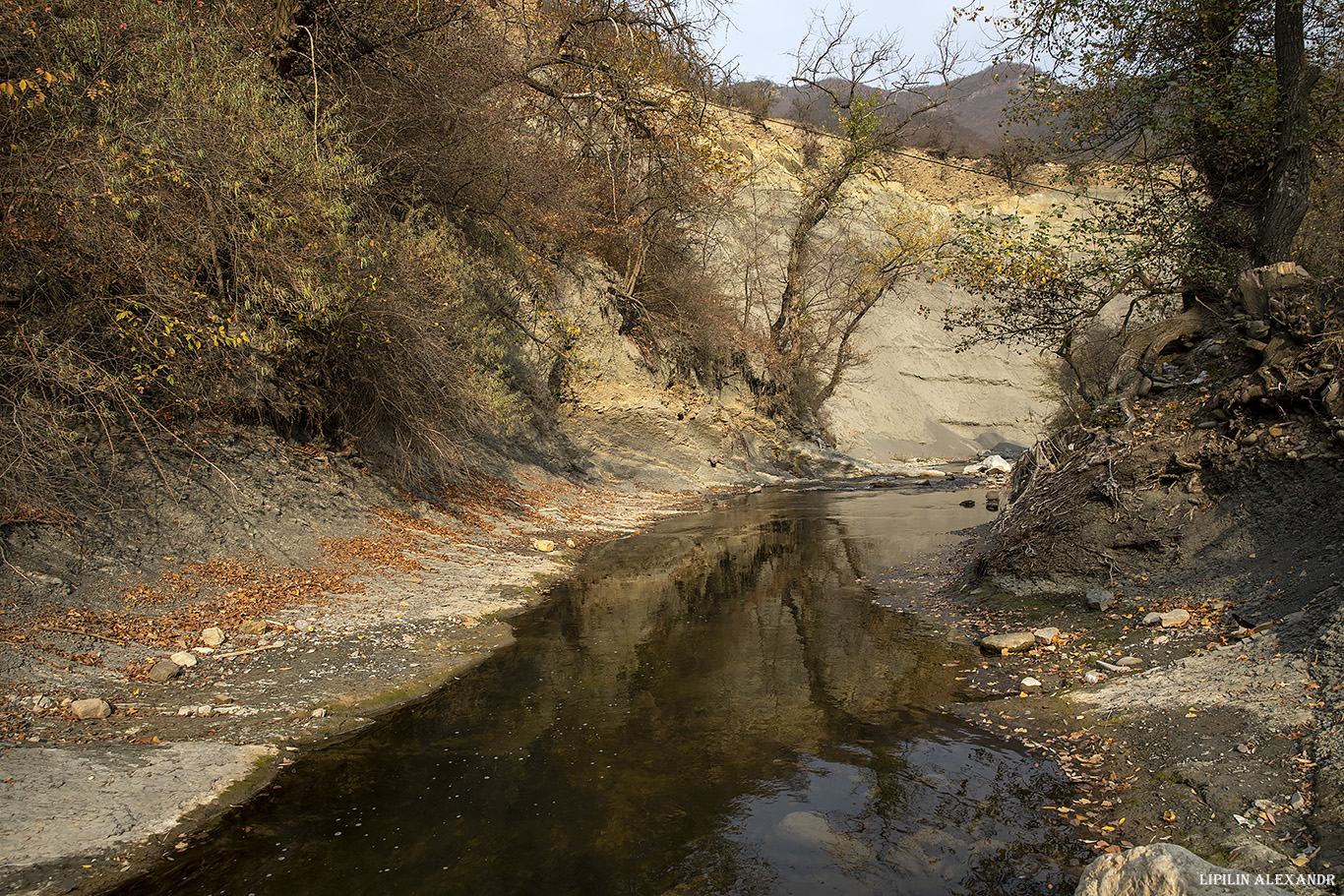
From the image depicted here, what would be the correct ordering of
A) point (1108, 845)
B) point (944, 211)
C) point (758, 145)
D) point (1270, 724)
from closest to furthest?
point (1108, 845) → point (1270, 724) → point (758, 145) → point (944, 211)

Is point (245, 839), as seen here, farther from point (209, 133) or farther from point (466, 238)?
point (466, 238)

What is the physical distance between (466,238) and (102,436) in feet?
30.9

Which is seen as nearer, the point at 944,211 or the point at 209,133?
the point at 209,133

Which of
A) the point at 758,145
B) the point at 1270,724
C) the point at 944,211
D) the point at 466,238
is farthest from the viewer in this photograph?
the point at 944,211

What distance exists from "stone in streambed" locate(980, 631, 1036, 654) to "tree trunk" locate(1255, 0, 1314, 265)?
6935 mm

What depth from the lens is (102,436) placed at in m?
8.00

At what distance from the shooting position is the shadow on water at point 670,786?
4191 millimetres

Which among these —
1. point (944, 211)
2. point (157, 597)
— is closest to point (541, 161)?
point (157, 597)

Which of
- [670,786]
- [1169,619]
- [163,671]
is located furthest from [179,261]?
[1169,619]

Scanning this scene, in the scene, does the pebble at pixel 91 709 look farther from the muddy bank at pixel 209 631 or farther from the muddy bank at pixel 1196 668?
the muddy bank at pixel 1196 668

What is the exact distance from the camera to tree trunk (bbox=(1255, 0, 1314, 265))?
9.80m

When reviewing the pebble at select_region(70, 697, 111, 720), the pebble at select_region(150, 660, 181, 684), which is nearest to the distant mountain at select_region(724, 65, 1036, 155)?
the pebble at select_region(150, 660, 181, 684)

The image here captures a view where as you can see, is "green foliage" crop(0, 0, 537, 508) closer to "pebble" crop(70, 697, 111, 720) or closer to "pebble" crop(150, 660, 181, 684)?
"pebble" crop(150, 660, 181, 684)

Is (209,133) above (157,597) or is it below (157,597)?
above
